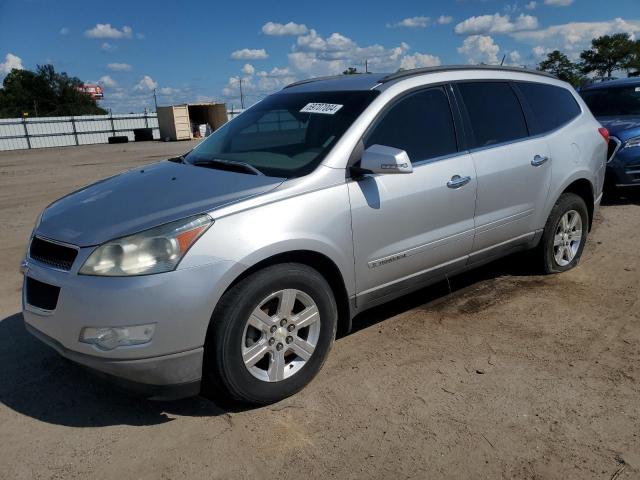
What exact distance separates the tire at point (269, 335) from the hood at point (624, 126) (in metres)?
6.60

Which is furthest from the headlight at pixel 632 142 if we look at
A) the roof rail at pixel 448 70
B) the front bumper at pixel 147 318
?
the front bumper at pixel 147 318

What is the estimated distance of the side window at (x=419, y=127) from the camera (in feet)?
11.9

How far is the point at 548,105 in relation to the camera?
4855 millimetres

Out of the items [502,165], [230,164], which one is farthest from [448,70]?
[230,164]

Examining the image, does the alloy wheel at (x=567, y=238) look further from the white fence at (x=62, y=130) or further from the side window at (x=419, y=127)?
the white fence at (x=62, y=130)

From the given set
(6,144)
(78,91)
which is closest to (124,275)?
(6,144)

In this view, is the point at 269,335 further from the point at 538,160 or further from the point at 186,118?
the point at 186,118

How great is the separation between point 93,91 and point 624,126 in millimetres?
85413

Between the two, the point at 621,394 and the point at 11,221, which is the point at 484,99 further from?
the point at 11,221

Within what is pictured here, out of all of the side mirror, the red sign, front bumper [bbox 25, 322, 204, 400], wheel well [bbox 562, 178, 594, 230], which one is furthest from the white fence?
the red sign

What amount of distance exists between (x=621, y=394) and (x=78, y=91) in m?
81.9

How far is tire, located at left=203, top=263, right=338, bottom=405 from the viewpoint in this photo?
2816mm

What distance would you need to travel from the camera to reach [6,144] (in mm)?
35844

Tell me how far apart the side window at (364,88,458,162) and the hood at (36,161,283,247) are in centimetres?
89
